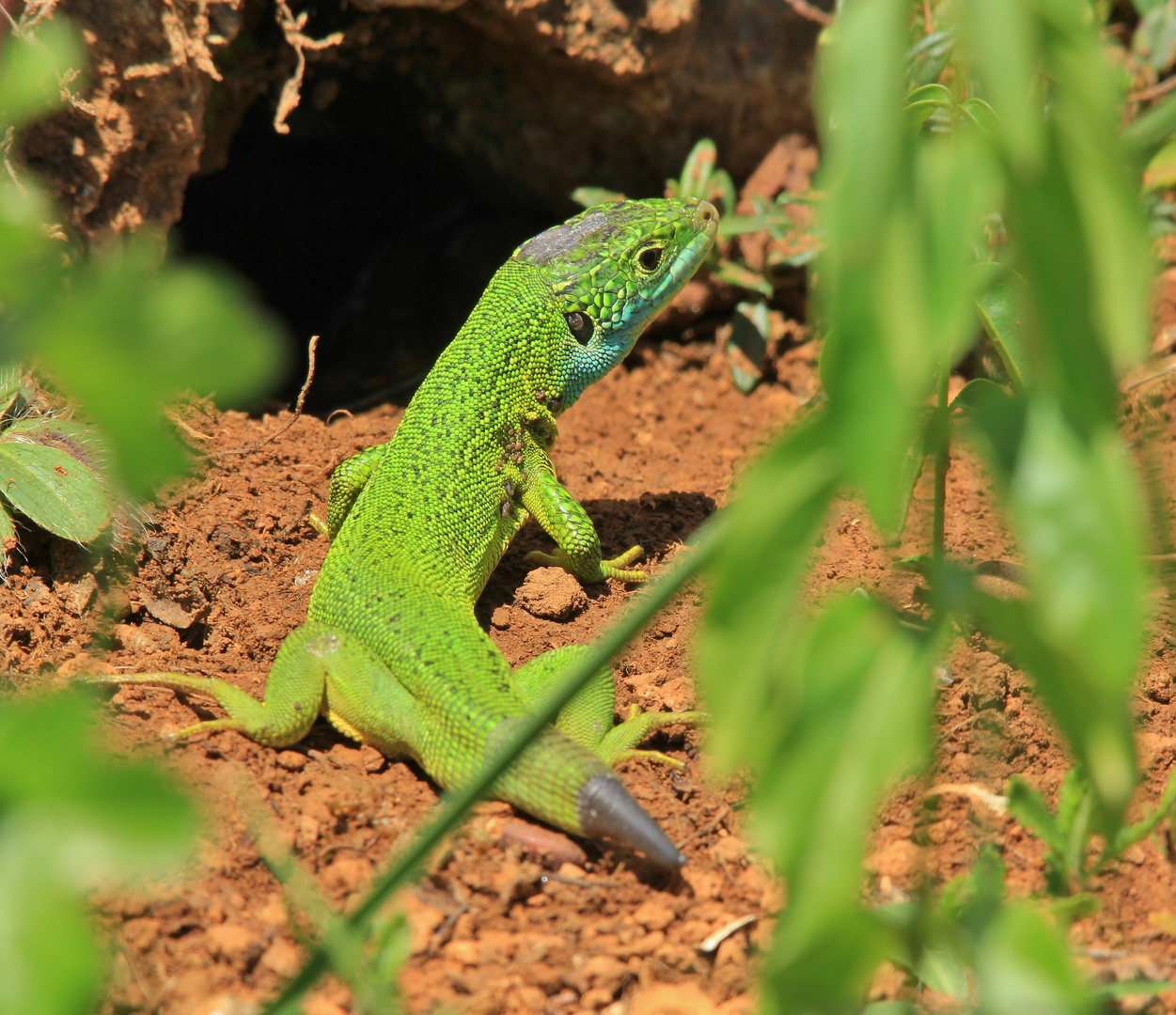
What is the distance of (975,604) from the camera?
1.16 meters

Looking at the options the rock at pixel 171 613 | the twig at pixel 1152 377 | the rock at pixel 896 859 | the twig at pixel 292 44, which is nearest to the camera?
the rock at pixel 896 859

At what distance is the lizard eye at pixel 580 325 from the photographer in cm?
454

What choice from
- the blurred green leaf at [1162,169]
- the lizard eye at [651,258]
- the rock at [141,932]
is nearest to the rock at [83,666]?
the rock at [141,932]

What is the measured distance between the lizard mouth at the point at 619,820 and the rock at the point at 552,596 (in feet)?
4.03

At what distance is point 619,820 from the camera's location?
8.60 ft

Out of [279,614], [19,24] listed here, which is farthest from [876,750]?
[19,24]

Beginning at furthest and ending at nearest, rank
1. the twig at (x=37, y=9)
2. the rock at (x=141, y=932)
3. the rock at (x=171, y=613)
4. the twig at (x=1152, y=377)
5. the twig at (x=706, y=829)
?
the twig at (x=1152, y=377)
the twig at (x=37, y=9)
the rock at (x=171, y=613)
the twig at (x=706, y=829)
the rock at (x=141, y=932)

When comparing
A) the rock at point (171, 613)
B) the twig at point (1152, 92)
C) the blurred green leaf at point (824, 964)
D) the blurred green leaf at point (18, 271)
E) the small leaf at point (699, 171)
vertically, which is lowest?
the rock at point (171, 613)

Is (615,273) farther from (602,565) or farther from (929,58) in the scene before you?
(929,58)

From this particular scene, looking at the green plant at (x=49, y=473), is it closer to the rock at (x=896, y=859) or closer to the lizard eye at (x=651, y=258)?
the lizard eye at (x=651, y=258)

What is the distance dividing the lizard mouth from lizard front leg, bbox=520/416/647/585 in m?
1.42

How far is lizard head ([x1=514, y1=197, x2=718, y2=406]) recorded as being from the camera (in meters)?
4.52

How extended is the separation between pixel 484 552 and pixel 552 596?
1.04ft

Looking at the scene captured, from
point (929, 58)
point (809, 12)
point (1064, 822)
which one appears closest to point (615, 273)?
point (929, 58)
